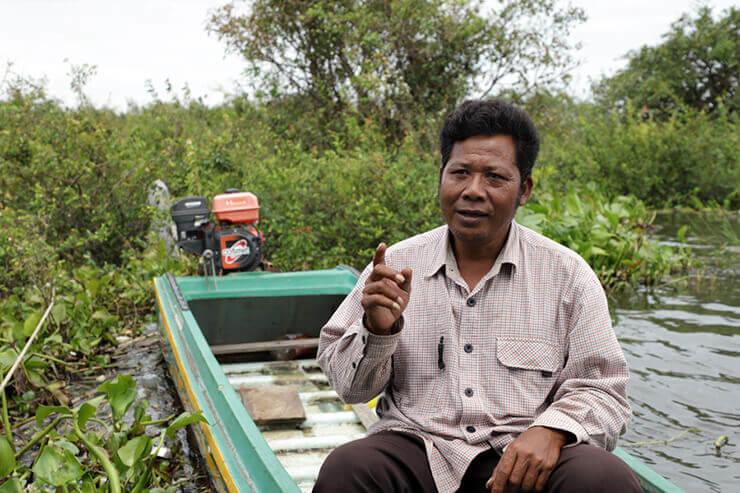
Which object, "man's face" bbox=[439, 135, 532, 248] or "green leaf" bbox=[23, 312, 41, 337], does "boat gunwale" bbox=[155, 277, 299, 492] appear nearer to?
"man's face" bbox=[439, 135, 532, 248]

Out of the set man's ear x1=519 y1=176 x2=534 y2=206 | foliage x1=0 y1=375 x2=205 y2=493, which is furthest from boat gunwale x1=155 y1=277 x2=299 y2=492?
man's ear x1=519 y1=176 x2=534 y2=206

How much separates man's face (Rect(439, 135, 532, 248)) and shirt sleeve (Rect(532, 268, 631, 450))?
12.0 inches

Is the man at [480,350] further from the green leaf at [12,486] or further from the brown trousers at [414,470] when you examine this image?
the green leaf at [12,486]

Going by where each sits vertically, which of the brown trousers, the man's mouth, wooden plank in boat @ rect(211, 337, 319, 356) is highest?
the man's mouth

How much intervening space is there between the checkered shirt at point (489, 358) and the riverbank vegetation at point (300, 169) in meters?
1.23

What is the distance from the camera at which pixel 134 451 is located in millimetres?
2891

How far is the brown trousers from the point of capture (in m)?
1.79

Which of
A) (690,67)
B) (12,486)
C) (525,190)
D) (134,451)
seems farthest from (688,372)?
(690,67)

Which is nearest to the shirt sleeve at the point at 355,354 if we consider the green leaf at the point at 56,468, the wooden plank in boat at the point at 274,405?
the green leaf at the point at 56,468

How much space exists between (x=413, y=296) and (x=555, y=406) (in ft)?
1.67

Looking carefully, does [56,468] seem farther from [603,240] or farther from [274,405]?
[603,240]

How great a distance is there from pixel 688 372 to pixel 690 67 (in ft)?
62.3

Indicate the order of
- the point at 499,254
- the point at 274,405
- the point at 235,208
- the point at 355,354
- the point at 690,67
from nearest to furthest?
the point at 355,354 → the point at 499,254 → the point at 274,405 → the point at 235,208 → the point at 690,67

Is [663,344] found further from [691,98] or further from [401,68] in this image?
[691,98]
